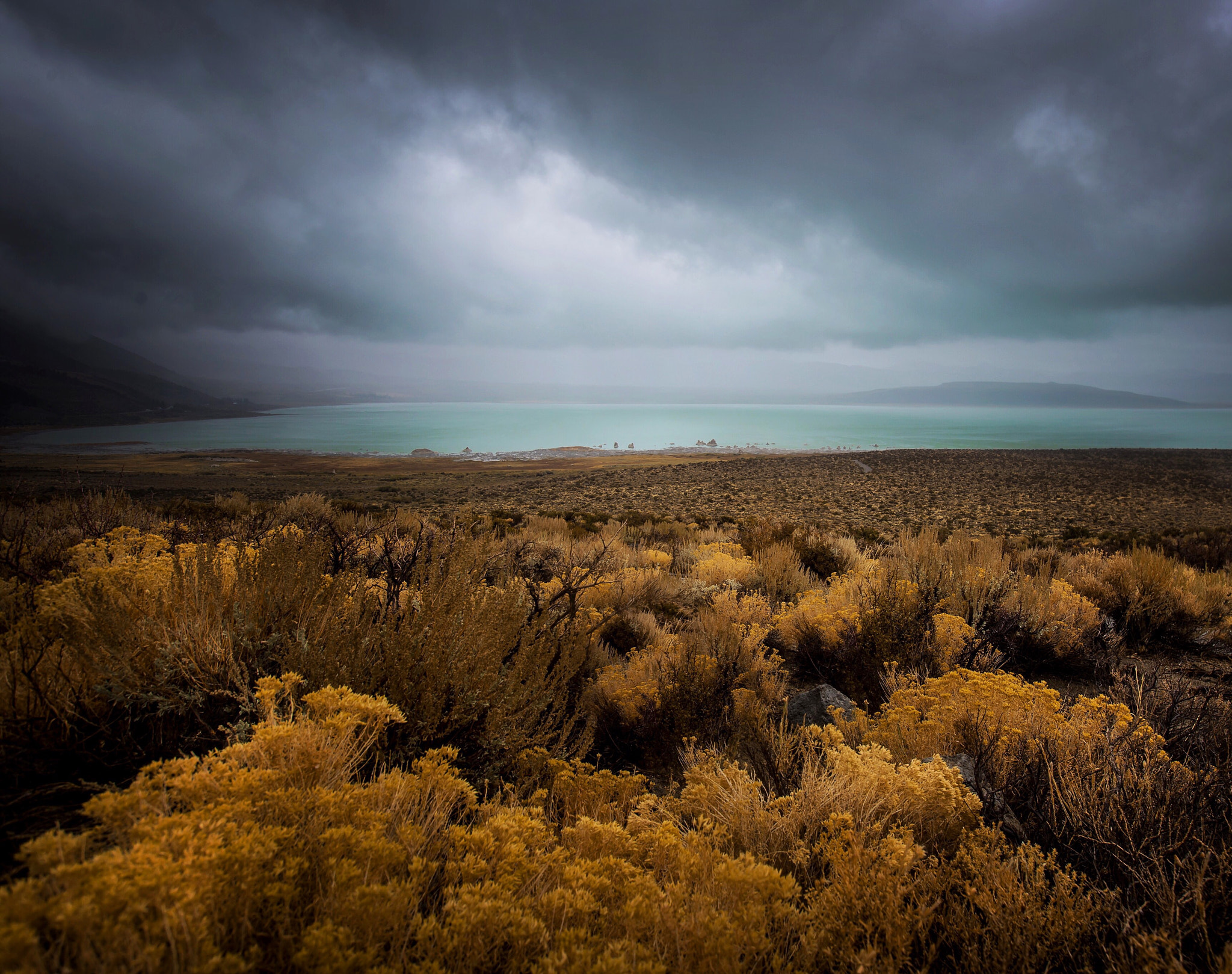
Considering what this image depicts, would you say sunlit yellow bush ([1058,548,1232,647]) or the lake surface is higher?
the lake surface

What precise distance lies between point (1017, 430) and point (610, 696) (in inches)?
5422

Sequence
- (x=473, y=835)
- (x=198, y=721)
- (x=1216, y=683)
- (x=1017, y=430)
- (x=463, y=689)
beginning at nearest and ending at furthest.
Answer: (x=473, y=835)
(x=198, y=721)
(x=463, y=689)
(x=1216, y=683)
(x=1017, y=430)

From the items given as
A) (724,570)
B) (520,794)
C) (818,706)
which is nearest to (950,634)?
(818,706)

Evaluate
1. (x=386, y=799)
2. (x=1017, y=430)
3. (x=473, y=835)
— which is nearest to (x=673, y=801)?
(x=473, y=835)

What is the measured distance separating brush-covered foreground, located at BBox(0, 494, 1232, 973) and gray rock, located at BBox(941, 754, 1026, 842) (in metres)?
0.02

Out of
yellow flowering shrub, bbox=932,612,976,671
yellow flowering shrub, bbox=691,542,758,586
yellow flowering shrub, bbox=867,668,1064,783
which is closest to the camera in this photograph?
yellow flowering shrub, bbox=867,668,1064,783

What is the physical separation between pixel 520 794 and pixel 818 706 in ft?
7.01

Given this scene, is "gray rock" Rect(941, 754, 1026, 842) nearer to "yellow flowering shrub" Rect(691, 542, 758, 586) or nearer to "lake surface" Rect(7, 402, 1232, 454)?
"yellow flowering shrub" Rect(691, 542, 758, 586)

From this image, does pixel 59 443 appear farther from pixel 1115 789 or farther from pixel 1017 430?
pixel 1017 430

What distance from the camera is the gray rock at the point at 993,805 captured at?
7.06 ft

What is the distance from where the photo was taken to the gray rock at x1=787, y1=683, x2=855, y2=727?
3.29m

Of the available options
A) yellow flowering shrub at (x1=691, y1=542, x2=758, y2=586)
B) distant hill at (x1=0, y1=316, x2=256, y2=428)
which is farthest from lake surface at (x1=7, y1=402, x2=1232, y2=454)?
yellow flowering shrub at (x1=691, y1=542, x2=758, y2=586)

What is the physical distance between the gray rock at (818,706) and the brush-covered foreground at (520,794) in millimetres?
119

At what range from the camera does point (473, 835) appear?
1.50m
